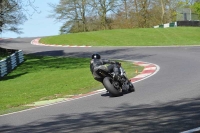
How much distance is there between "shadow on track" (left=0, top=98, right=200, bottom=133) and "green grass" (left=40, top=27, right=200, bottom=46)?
30267 mm

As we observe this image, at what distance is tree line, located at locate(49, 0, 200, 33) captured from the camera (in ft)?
213

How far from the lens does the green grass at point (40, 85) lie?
→ 1424 centimetres

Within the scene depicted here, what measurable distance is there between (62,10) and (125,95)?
5848 cm

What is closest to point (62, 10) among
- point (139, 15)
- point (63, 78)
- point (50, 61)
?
point (139, 15)

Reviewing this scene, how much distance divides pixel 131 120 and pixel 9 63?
17.1 metres

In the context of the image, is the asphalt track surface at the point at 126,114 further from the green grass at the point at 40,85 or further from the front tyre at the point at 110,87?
the green grass at the point at 40,85

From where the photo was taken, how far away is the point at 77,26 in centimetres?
7294

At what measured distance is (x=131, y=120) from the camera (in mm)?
8625

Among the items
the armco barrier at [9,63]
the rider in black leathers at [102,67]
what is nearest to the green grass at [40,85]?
Result: the armco barrier at [9,63]

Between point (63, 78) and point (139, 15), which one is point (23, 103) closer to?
point (63, 78)

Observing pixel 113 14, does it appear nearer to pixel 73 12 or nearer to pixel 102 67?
pixel 73 12

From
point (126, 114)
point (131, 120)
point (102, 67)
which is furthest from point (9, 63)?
point (131, 120)

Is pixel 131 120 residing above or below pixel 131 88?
above

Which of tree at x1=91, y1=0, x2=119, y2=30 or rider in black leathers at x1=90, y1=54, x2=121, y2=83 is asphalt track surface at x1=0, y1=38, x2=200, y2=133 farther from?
tree at x1=91, y1=0, x2=119, y2=30
